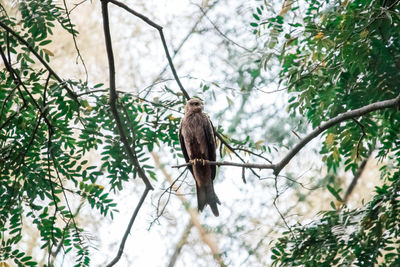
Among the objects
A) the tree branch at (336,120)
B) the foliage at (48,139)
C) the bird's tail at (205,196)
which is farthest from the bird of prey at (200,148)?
the tree branch at (336,120)

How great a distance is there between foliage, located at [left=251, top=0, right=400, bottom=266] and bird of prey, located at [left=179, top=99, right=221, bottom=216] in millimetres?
817

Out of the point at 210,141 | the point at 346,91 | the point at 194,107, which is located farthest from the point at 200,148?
the point at 346,91

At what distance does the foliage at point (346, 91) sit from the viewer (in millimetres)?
3289

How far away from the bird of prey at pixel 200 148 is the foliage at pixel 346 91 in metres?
0.82

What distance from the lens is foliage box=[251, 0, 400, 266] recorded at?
3.29 metres

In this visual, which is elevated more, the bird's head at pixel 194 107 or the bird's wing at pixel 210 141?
the bird's head at pixel 194 107

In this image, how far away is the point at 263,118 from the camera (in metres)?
6.73

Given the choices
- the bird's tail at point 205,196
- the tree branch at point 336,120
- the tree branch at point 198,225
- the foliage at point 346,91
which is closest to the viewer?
the tree branch at point 336,120

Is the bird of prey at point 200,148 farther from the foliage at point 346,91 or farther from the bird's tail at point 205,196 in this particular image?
the foliage at point 346,91

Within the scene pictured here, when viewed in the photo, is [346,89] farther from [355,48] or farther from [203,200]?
[203,200]

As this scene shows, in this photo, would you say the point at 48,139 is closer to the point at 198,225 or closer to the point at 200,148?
the point at 200,148

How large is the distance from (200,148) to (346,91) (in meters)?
1.29

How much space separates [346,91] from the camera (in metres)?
4.02

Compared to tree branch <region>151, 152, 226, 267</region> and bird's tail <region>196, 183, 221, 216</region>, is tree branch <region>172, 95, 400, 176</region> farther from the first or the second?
tree branch <region>151, 152, 226, 267</region>
